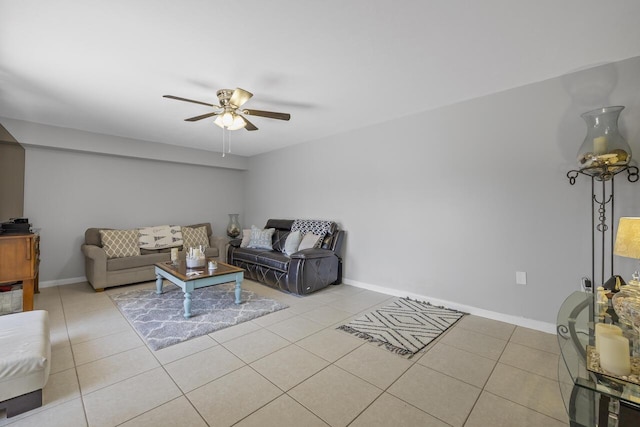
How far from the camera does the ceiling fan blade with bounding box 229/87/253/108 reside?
7.78 ft

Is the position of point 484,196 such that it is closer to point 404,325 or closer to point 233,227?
point 404,325

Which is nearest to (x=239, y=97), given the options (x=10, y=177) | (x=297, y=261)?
(x=297, y=261)

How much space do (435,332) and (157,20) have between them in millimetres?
3426

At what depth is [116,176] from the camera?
4.71m

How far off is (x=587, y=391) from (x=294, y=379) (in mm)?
1585

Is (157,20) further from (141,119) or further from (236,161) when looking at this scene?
(236,161)

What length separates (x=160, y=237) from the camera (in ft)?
15.6

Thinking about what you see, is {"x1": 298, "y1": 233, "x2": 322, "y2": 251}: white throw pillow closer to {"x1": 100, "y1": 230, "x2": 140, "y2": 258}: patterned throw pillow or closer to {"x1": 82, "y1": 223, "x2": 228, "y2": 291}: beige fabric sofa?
{"x1": 82, "y1": 223, "x2": 228, "y2": 291}: beige fabric sofa

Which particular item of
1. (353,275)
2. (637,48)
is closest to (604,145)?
(637,48)

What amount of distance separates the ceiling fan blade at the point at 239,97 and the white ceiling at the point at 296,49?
218mm

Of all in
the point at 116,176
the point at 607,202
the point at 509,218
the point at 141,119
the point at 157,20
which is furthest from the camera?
the point at 116,176

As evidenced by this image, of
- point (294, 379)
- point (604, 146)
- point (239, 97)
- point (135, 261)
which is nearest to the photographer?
point (294, 379)

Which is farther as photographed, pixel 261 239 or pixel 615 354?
pixel 261 239

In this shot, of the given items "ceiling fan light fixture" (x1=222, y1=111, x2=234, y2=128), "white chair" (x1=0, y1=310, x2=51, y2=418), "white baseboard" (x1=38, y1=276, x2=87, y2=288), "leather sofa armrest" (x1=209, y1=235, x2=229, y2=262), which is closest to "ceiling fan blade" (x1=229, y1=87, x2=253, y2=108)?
"ceiling fan light fixture" (x1=222, y1=111, x2=234, y2=128)
